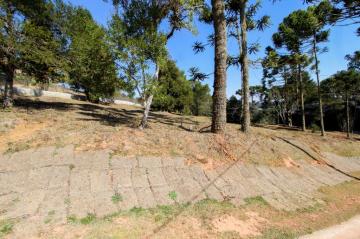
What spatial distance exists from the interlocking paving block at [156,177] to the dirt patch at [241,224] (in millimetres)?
1596

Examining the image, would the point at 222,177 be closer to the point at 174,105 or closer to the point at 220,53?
the point at 220,53

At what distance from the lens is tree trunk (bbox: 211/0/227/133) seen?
893cm

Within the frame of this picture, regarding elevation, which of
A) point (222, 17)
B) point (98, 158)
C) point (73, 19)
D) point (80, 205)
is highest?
point (73, 19)

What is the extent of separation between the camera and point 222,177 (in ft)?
22.1

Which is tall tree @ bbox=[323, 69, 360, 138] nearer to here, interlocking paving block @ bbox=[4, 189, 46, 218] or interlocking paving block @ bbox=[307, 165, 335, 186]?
interlocking paving block @ bbox=[307, 165, 335, 186]

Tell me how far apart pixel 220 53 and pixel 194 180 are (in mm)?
4785

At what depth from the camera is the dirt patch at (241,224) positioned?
4.57m

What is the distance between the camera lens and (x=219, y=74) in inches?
355

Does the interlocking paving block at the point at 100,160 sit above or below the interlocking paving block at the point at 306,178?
above

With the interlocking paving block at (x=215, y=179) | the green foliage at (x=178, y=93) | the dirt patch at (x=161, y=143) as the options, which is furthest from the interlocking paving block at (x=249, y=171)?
the green foliage at (x=178, y=93)

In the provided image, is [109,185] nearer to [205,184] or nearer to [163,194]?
[163,194]

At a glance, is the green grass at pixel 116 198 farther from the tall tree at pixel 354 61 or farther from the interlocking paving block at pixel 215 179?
the tall tree at pixel 354 61

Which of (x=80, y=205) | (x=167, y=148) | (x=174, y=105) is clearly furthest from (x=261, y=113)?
(x=80, y=205)

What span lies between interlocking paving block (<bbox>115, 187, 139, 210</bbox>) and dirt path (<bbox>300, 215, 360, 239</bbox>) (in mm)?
3123
